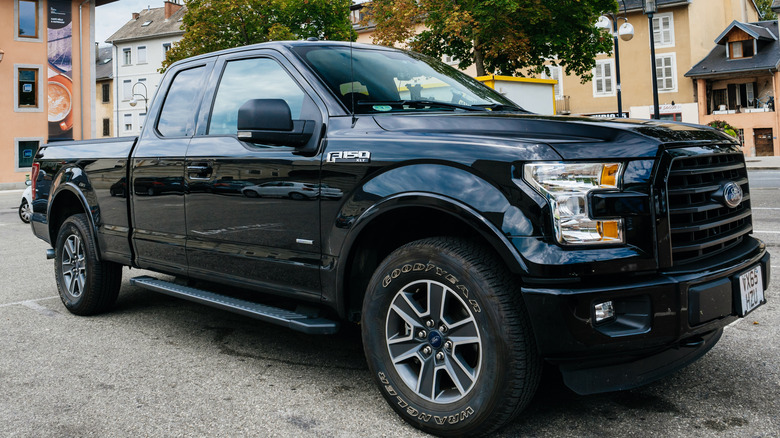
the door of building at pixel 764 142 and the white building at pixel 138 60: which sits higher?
the white building at pixel 138 60

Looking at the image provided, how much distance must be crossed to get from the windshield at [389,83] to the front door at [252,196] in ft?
0.62

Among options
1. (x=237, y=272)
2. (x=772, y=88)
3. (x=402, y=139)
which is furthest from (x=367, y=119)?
(x=772, y=88)

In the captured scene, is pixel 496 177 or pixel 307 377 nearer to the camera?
pixel 496 177

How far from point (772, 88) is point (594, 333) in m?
42.6

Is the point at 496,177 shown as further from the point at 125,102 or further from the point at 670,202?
the point at 125,102

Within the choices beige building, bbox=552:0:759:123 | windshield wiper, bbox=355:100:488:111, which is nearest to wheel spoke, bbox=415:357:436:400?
windshield wiper, bbox=355:100:488:111

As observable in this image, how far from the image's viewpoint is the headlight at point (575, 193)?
2420 mm

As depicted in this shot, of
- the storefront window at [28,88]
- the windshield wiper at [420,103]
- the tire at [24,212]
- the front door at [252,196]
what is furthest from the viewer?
the storefront window at [28,88]

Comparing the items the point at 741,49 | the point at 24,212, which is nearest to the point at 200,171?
the point at 24,212

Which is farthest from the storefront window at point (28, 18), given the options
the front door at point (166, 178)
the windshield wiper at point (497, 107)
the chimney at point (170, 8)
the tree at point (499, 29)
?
the windshield wiper at point (497, 107)

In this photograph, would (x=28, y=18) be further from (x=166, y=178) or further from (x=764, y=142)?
(x=764, y=142)

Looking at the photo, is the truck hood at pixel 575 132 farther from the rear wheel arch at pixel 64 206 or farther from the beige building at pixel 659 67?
the beige building at pixel 659 67

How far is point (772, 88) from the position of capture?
127ft

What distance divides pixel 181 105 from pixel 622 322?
3.19 metres
